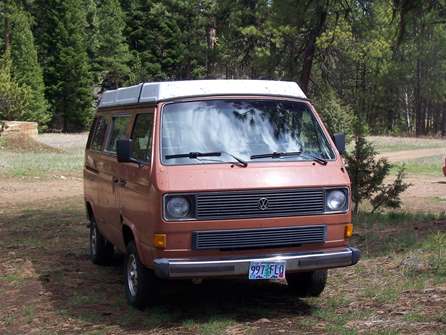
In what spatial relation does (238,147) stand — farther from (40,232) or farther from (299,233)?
(40,232)

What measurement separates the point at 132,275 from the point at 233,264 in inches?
→ 56.6

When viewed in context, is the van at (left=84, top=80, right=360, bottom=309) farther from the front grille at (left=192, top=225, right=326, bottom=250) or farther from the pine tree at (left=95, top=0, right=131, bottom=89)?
the pine tree at (left=95, top=0, right=131, bottom=89)

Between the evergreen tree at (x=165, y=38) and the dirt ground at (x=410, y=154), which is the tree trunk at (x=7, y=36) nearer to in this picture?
the evergreen tree at (x=165, y=38)

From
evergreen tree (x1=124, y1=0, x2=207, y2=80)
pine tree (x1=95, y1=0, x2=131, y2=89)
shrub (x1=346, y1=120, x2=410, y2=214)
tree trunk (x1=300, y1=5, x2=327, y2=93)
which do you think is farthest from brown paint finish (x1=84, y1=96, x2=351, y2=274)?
evergreen tree (x1=124, y1=0, x2=207, y2=80)

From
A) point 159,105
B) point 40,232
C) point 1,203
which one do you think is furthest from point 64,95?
point 159,105

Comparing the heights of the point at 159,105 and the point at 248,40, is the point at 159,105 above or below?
below

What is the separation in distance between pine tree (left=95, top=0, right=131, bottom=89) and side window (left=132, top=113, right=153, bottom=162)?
56.1 meters

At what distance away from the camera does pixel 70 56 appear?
58.3m

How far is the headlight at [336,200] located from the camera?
641cm

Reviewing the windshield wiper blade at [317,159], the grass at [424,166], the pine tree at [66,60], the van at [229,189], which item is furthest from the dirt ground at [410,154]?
the pine tree at [66,60]

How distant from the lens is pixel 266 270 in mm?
6141

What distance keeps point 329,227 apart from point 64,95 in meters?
56.7

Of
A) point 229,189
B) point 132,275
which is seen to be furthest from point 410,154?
point 229,189

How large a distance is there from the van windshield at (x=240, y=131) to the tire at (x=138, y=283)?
1.10 m
